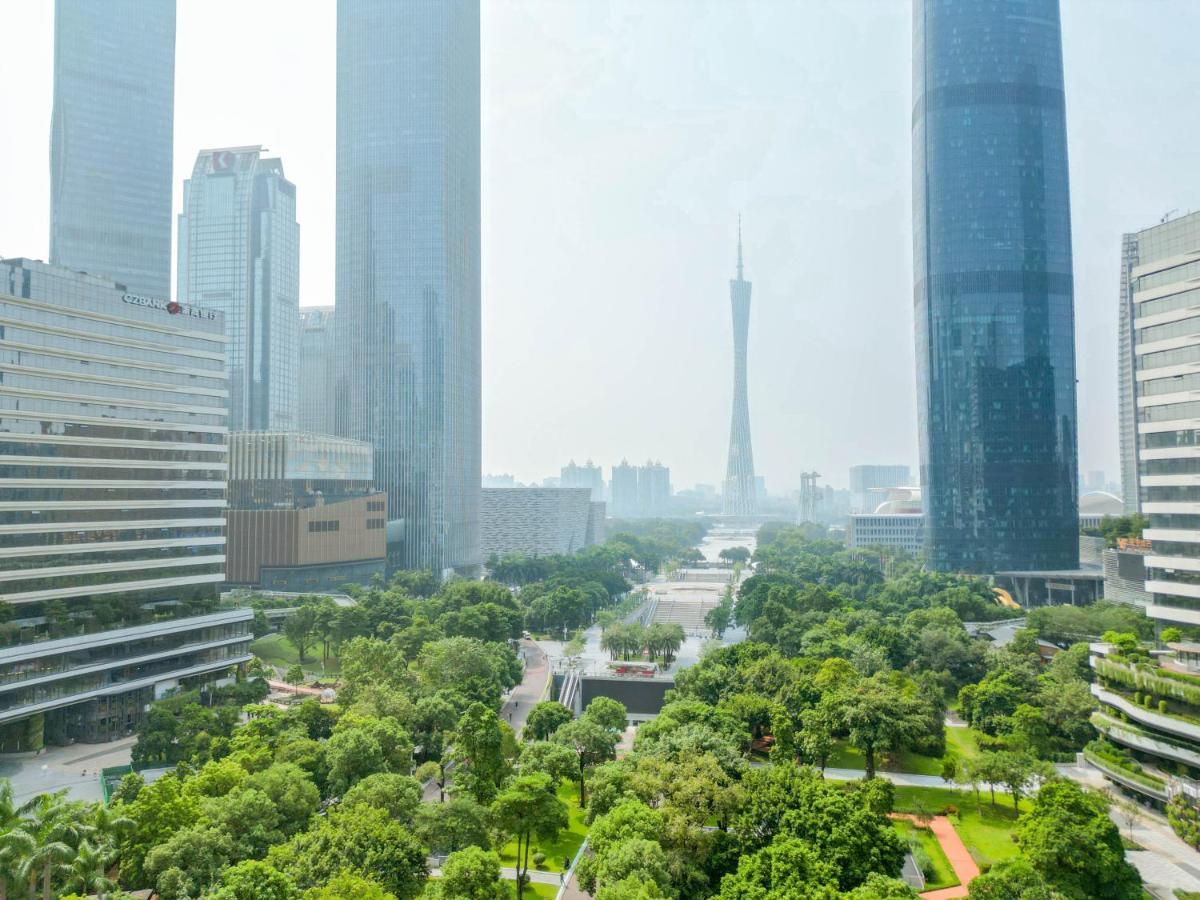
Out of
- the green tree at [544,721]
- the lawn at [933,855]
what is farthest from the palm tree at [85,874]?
the lawn at [933,855]

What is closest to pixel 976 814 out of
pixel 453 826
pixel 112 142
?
pixel 453 826

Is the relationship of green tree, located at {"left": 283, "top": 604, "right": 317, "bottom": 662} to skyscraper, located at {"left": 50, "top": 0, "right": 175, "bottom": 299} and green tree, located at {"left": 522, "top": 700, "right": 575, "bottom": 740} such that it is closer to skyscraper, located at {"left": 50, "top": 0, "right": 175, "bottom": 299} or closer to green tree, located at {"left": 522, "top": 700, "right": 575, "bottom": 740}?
green tree, located at {"left": 522, "top": 700, "right": 575, "bottom": 740}

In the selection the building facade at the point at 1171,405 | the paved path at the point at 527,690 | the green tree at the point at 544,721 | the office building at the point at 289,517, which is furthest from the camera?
the office building at the point at 289,517

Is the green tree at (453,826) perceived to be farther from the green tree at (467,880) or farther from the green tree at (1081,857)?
the green tree at (1081,857)

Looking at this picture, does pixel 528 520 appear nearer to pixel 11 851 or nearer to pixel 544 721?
pixel 544 721

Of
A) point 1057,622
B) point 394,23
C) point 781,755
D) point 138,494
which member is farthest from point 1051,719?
point 394,23

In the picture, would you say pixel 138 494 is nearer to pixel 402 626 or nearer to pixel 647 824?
pixel 402 626
